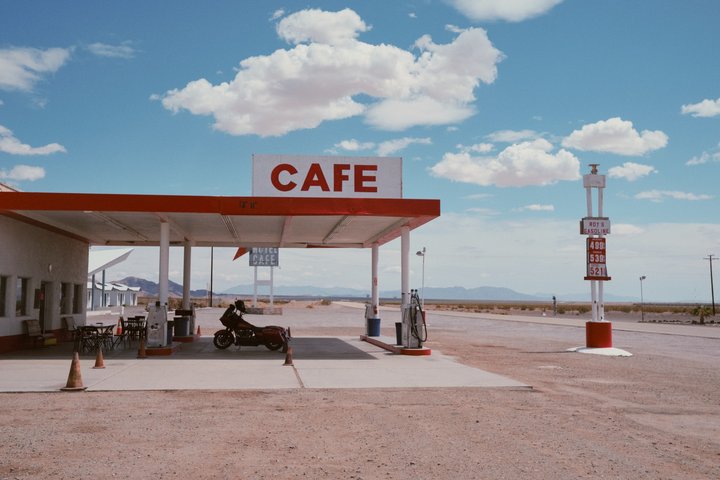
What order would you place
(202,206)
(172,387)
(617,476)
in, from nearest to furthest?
(617,476)
(172,387)
(202,206)

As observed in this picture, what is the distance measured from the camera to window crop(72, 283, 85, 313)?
27180 mm

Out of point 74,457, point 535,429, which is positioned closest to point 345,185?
point 535,429

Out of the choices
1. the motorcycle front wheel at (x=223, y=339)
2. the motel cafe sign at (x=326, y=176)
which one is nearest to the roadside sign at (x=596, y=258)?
the motel cafe sign at (x=326, y=176)

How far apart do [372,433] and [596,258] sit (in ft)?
50.1

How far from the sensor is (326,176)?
19.9 meters

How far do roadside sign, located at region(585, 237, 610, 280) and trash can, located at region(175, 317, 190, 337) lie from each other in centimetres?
1429

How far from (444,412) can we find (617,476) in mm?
3813

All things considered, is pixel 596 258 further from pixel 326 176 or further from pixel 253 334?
pixel 253 334

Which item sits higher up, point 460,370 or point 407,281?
point 407,281

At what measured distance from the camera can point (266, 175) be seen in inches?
768

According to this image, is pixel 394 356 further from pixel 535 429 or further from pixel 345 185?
pixel 535 429

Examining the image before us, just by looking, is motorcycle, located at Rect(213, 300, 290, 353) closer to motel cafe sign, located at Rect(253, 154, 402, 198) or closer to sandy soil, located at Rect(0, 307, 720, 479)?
motel cafe sign, located at Rect(253, 154, 402, 198)

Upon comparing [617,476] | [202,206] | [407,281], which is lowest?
[617,476]

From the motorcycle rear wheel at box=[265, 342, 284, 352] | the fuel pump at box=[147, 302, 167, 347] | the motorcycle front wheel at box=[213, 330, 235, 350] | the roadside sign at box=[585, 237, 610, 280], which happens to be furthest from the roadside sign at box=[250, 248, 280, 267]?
the fuel pump at box=[147, 302, 167, 347]
